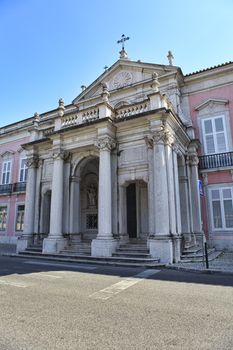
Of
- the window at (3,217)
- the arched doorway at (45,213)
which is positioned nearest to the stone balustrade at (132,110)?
the arched doorway at (45,213)

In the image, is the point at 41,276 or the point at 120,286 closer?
the point at 120,286

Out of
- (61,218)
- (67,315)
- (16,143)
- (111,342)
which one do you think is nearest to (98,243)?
(61,218)

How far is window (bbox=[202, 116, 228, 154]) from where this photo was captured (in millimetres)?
14836

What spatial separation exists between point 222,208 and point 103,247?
760 centimetres

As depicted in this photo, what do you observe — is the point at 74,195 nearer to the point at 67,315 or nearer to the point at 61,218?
the point at 61,218

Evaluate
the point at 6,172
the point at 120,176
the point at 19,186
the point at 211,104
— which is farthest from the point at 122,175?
the point at 6,172

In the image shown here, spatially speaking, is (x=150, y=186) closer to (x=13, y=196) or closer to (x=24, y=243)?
(x=24, y=243)

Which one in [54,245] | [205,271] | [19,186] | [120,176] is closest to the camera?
[205,271]

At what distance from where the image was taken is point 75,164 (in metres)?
13.6

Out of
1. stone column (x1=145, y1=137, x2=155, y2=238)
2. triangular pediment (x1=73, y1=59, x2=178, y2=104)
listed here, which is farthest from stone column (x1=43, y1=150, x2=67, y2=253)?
triangular pediment (x1=73, y1=59, x2=178, y2=104)

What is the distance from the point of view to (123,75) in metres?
18.6

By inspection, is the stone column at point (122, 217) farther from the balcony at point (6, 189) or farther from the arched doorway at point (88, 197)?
the balcony at point (6, 189)

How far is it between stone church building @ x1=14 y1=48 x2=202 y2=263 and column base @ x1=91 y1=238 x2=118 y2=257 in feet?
0.14

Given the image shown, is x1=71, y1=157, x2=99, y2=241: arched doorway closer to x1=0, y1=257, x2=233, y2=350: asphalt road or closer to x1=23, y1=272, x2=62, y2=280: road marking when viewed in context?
x1=23, y1=272, x2=62, y2=280: road marking
